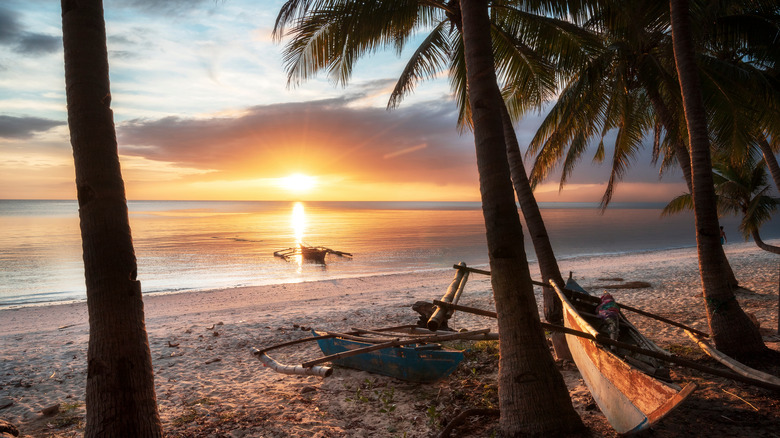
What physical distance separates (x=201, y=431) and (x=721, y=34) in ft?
39.9

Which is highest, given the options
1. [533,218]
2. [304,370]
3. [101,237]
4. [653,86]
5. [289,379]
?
[653,86]

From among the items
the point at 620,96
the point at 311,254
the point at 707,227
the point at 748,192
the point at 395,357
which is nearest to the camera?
the point at 707,227

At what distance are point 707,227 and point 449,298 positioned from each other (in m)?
3.84

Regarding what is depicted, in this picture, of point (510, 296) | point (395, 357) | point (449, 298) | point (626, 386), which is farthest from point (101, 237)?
point (449, 298)

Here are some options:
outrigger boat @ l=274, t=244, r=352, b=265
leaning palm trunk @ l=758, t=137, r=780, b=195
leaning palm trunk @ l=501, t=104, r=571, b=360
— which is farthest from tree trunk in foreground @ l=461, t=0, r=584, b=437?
outrigger boat @ l=274, t=244, r=352, b=265

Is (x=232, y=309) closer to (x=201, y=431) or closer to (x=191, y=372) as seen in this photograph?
(x=191, y=372)

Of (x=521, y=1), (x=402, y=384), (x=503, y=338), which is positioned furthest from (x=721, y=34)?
(x=402, y=384)

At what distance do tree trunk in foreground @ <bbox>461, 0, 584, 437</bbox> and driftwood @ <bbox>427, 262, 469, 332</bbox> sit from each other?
172 centimetres

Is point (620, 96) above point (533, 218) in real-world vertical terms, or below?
above

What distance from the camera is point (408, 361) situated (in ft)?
20.7

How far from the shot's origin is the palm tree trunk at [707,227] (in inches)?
224

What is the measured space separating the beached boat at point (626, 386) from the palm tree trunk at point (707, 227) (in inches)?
46.7

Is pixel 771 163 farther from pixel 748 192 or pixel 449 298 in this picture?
pixel 449 298

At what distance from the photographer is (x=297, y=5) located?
6.53 metres
